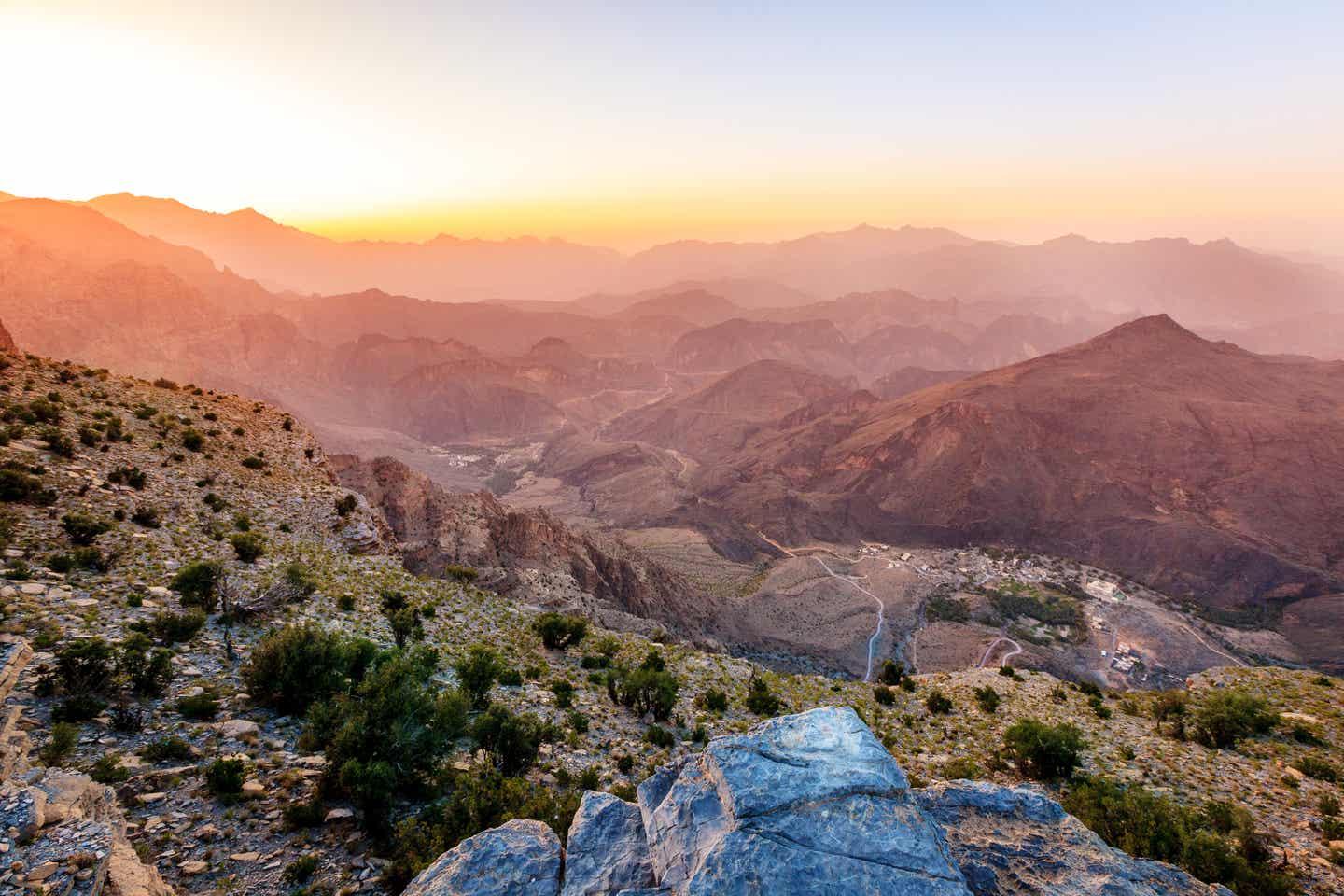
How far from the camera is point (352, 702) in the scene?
11.6 meters

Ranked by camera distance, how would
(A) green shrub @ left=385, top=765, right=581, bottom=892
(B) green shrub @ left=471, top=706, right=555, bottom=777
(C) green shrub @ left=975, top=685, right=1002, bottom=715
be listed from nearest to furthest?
(A) green shrub @ left=385, top=765, right=581, bottom=892, (B) green shrub @ left=471, top=706, right=555, bottom=777, (C) green shrub @ left=975, top=685, right=1002, bottom=715

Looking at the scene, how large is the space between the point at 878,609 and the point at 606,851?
69102 mm

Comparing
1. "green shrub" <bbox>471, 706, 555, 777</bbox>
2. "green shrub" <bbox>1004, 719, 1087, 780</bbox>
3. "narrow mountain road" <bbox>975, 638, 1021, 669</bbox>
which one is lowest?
"narrow mountain road" <bbox>975, 638, 1021, 669</bbox>

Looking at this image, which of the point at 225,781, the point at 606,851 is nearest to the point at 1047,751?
the point at 606,851

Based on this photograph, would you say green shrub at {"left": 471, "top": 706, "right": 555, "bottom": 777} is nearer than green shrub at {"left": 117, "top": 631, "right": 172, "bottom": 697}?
No

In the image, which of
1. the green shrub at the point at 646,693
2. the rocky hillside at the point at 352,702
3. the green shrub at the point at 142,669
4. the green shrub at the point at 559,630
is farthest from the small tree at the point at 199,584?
the green shrub at the point at 646,693

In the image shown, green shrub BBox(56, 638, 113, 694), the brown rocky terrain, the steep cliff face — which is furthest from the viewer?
the brown rocky terrain

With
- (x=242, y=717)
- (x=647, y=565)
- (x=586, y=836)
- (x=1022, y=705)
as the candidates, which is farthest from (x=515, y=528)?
(x=586, y=836)

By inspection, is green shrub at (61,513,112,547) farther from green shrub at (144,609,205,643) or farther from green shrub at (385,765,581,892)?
green shrub at (385,765,581,892)

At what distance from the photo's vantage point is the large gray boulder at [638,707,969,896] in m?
6.23

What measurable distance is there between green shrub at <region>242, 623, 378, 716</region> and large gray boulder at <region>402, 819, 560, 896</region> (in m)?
7.40

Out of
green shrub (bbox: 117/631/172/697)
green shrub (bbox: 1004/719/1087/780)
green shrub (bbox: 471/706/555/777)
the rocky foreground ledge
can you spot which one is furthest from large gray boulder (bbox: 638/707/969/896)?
green shrub (bbox: 1004/719/1087/780)

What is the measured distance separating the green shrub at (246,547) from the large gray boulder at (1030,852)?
22.9m

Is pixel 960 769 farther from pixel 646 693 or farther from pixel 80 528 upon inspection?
pixel 80 528
